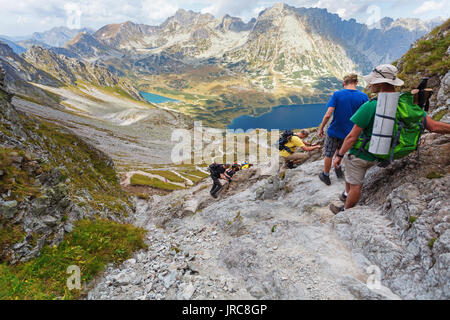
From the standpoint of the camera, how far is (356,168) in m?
6.85

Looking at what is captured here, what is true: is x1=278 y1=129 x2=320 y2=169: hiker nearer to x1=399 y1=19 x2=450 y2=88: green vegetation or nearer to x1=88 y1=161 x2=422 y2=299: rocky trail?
x1=88 y1=161 x2=422 y2=299: rocky trail

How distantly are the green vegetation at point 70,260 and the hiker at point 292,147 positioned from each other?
9549mm

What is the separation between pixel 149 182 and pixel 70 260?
6380 centimetres

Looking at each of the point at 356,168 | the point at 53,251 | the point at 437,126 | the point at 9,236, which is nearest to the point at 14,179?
the point at 9,236

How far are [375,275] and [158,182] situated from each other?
234ft

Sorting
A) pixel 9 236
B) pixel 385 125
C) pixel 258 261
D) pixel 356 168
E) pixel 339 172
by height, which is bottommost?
pixel 258 261

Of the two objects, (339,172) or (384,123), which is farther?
(339,172)

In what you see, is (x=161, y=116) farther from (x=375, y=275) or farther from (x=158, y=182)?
(x=375, y=275)

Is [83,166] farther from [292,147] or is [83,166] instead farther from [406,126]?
[406,126]

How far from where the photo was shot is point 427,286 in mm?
4512

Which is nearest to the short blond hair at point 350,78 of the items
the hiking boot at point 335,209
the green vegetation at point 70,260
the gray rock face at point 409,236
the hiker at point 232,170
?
the gray rock face at point 409,236

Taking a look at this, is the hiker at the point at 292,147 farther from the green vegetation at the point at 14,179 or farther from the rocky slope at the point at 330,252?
the green vegetation at the point at 14,179

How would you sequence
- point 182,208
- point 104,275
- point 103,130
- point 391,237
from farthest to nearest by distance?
1. point 103,130
2. point 182,208
3. point 104,275
4. point 391,237
